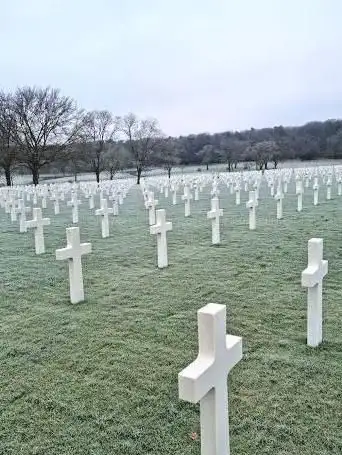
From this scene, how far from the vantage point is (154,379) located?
3059 millimetres

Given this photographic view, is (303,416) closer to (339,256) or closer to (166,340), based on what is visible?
(166,340)

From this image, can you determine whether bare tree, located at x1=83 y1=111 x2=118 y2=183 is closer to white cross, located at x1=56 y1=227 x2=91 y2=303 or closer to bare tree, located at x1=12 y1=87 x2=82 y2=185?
bare tree, located at x1=12 y1=87 x2=82 y2=185

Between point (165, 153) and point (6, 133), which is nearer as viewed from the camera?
point (6, 133)

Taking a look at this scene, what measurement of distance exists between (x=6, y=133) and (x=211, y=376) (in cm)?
3657

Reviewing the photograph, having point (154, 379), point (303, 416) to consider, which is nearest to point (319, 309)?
point (303, 416)

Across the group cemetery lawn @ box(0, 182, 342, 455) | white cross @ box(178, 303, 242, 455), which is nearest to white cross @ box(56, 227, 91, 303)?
cemetery lawn @ box(0, 182, 342, 455)

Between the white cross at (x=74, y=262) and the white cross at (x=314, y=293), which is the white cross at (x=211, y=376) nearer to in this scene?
the white cross at (x=314, y=293)

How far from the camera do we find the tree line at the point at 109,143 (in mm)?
35781

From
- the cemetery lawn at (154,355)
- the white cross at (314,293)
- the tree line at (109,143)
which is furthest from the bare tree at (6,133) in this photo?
the white cross at (314,293)

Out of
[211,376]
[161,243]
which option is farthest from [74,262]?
[211,376]

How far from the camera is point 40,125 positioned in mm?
36312

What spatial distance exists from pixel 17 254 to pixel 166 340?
4735 mm

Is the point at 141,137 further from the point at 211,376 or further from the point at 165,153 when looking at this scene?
the point at 211,376

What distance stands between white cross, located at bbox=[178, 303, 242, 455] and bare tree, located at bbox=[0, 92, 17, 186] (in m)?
36.2
